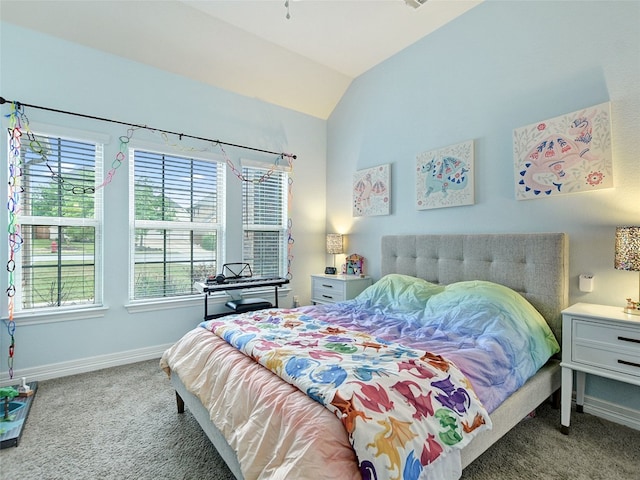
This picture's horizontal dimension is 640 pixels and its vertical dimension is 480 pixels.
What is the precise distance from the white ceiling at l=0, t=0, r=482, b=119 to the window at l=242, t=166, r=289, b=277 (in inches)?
40.5

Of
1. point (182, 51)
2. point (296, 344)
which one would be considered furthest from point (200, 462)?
point (182, 51)

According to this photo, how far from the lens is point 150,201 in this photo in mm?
3221

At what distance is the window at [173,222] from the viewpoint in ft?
10.4

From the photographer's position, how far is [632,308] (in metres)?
1.85

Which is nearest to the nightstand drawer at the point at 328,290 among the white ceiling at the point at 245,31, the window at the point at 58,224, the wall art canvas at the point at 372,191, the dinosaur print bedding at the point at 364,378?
the wall art canvas at the point at 372,191

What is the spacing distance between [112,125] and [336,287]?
2849 mm

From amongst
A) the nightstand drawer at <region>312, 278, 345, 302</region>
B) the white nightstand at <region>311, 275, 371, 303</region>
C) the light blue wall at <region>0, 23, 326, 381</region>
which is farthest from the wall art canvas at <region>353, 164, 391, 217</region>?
the light blue wall at <region>0, 23, 326, 381</region>

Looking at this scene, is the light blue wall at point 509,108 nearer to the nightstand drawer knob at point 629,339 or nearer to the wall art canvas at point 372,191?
the wall art canvas at point 372,191

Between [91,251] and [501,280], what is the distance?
12.1 feet

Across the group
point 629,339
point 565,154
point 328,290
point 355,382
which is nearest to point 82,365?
point 328,290

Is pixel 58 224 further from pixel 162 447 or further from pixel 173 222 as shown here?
pixel 162 447

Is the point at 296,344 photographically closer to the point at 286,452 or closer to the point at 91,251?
the point at 286,452

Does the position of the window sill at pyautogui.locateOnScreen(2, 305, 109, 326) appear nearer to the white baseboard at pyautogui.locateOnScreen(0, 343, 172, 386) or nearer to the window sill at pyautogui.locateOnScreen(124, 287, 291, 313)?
the window sill at pyautogui.locateOnScreen(124, 287, 291, 313)

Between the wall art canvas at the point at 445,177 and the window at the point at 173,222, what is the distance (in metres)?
2.28
